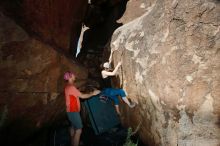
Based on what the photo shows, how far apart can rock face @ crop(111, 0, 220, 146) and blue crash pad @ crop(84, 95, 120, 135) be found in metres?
1.29

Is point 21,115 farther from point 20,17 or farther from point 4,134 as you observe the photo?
point 20,17

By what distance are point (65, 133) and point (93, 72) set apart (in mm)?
2322

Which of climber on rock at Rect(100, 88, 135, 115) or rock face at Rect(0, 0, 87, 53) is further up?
rock face at Rect(0, 0, 87, 53)

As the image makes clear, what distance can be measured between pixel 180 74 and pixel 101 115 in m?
2.69

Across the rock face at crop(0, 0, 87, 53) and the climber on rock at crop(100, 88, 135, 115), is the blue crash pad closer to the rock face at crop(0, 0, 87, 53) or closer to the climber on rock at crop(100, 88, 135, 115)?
the climber on rock at crop(100, 88, 135, 115)

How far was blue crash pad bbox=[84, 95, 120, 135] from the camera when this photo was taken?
21.0 feet

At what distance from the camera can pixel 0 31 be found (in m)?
5.51

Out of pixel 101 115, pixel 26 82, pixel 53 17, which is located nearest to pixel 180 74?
pixel 101 115

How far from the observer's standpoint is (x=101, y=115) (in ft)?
21.3

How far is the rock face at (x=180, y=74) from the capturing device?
3.99 meters

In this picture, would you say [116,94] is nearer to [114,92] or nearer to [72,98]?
[114,92]

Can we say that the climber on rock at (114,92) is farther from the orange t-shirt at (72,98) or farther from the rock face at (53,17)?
the rock face at (53,17)

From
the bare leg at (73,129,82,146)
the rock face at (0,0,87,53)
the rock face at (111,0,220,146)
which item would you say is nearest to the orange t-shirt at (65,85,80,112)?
the bare leg at (73,129,82,146)

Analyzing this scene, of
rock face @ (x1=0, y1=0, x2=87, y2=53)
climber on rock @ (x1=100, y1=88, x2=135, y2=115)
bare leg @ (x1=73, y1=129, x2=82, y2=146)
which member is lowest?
bare leg @ (x1=73, y1=129, x2=82, y2=146)
